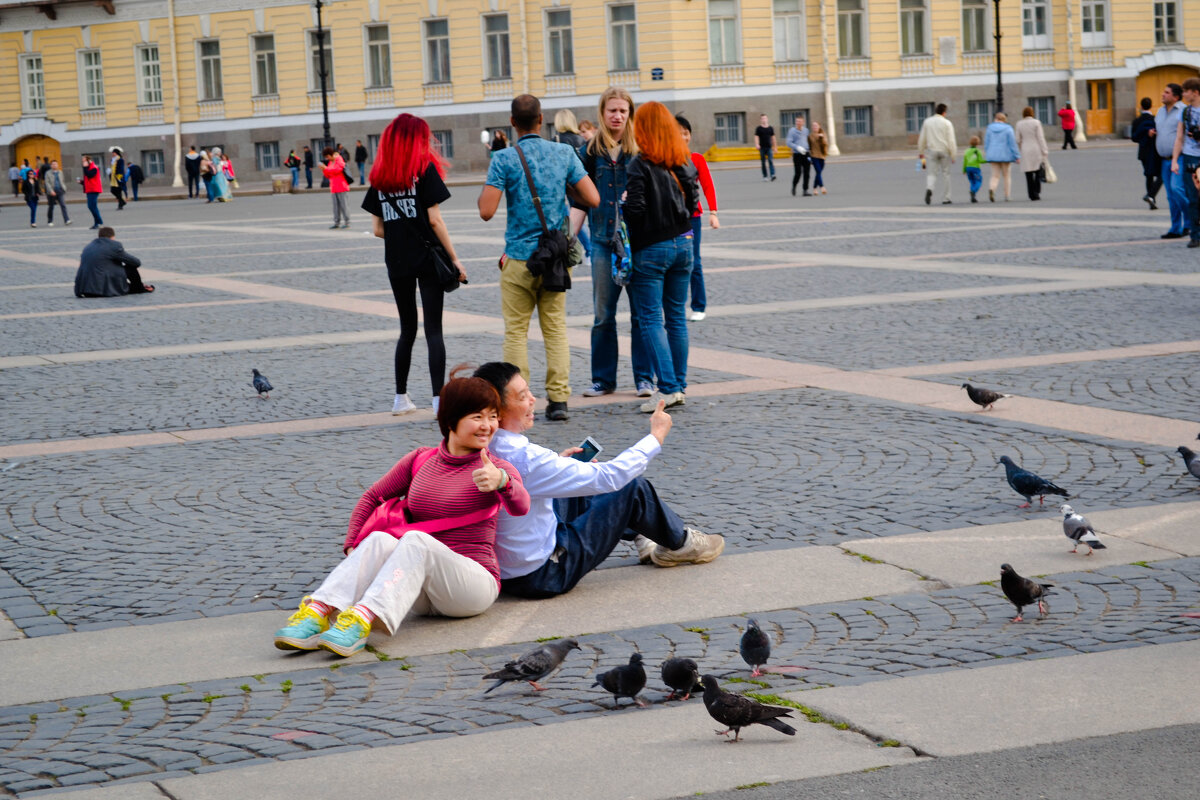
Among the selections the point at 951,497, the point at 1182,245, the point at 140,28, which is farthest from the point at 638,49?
the point at 951,497

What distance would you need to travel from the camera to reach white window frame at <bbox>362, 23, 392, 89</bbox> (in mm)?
52250

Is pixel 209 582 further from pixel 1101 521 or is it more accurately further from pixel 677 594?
pixel 1101 521

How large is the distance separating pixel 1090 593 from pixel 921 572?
0.62 m

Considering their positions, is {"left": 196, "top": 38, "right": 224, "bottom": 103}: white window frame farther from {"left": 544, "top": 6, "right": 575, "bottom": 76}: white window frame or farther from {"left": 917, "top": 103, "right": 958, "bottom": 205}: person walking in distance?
{"left": 917, "top": 103, "right": 958, "bottom": 205}: person walking in distance

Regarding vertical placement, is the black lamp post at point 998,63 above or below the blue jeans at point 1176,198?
above

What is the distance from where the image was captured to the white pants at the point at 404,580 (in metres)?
5.12

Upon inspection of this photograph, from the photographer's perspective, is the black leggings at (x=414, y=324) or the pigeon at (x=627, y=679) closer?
the pigeon at (x=627, y=679)

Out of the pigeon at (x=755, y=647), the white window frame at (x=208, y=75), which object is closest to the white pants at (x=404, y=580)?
the pigeon at (x=755, y=647)

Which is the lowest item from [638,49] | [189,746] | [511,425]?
[189,746]

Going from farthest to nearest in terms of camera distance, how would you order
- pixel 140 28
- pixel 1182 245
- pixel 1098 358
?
pixel 140 28 → pixel 1182 245 → pixel 1098 358

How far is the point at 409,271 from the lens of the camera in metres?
9.38

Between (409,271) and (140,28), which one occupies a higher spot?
(140,28)

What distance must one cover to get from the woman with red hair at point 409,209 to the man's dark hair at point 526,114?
65 centimetres

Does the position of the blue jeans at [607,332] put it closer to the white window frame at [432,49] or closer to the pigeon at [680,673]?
the pigeon at [680,673]
